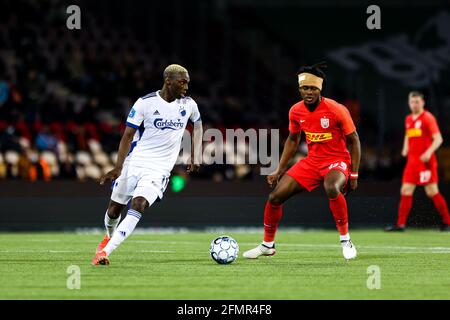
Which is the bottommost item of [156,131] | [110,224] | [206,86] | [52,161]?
[110,224]

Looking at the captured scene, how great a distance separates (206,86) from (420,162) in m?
9.41

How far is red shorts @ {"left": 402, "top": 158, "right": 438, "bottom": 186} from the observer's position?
17.8 metres

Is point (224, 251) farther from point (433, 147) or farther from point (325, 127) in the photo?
point (433, 147)

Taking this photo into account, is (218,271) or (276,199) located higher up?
(276,199)

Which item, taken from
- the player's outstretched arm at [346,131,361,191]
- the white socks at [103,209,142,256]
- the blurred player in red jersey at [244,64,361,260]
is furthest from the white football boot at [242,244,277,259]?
the white socks at [103,209,142,256]

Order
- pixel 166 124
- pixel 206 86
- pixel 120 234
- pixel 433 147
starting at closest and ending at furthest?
pixel 120 234 < pixel 166 124 < pixel 433 147 < pixel 206 86

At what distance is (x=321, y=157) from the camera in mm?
11789

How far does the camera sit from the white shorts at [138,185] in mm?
10977

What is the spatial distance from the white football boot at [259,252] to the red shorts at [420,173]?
6329 millimetres

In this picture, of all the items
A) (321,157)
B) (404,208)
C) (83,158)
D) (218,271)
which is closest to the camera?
(218,271)

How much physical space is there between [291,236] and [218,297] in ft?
29.8

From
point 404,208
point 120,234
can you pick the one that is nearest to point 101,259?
point 120,234

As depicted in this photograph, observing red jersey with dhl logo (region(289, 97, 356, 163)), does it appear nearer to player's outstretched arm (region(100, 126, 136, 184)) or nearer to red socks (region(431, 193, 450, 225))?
player's outstretched arm (region(100, 126, 136, 184))

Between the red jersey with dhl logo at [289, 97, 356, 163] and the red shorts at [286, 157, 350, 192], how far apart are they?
0.06 m
